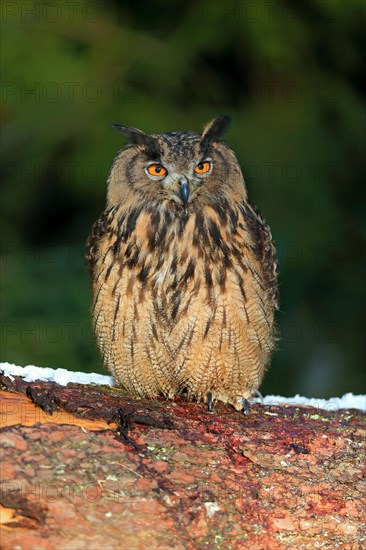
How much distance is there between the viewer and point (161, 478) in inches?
106

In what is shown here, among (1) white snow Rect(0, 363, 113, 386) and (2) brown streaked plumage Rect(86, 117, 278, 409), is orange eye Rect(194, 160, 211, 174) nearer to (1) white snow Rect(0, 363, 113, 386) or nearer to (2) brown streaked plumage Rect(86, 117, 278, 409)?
(2) brown streaked plumage Rect(86, 117, 278, 409)

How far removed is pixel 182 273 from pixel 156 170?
48 centimetres

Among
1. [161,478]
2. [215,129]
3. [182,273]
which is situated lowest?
[161,478]

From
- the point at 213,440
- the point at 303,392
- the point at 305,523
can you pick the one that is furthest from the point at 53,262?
the point at 305,523

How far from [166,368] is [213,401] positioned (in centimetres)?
28

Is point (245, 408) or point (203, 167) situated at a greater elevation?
point (203, 167)

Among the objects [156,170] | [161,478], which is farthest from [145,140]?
[161,478]

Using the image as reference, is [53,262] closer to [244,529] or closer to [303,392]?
[303,392]

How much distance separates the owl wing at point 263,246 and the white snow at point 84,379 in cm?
56

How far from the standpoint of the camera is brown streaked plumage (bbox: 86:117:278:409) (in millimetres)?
Result: 3514

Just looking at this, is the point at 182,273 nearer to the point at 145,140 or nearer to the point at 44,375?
the point at 145,140

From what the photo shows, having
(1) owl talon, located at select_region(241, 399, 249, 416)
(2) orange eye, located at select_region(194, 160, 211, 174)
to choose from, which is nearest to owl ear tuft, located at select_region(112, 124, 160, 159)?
(2) orange eye, located at select_region(194, 160, 211, 174)

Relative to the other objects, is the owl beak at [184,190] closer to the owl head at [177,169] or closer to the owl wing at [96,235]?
the owl head at [177,169]

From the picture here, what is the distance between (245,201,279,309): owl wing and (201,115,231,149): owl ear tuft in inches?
13.8
